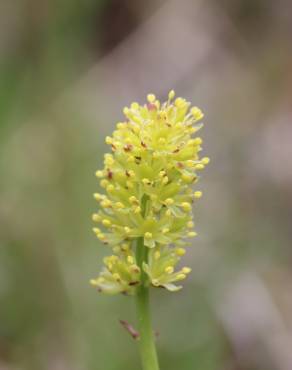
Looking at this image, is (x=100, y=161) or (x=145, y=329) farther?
(x=100, y=161)

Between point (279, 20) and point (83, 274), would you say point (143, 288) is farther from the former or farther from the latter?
point (279, 20)

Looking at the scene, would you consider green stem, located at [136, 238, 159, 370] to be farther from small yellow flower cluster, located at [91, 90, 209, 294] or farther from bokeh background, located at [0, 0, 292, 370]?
bokeh background, located at [0, 0, 292, 370]

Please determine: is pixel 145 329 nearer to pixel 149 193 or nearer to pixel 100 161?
pixel 149 193

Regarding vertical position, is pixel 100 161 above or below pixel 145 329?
above

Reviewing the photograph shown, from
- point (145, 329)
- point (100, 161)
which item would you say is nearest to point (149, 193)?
point (145, 329)

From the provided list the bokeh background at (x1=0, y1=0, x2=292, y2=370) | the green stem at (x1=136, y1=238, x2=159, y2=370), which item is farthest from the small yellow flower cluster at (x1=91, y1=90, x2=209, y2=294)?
the bokeh background at (x1=0, y1=0, x2=292, y2=370)

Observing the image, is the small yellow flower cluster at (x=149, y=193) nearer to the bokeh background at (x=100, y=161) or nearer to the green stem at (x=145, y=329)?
the green stem at (x=145, y=329)
